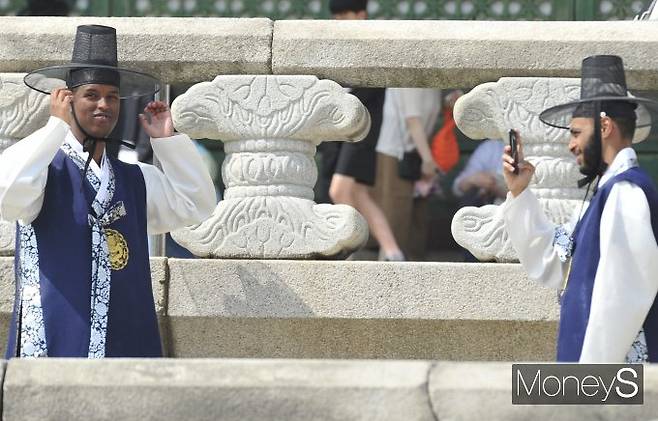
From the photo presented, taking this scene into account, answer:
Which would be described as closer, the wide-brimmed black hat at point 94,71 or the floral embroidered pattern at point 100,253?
the floral embroidered pattern at point 100,253

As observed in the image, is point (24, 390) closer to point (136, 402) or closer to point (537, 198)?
point (136, 402)

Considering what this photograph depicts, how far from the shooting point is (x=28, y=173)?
509 centimetres

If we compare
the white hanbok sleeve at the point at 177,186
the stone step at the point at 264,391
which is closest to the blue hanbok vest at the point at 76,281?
the white hanbok sleeve at the point at 177,186

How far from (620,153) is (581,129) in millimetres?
165

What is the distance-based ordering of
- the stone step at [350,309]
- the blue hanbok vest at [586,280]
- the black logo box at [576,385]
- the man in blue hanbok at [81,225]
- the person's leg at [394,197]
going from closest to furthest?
1. the black logo box at [576,385]
2. the blue hanbok vest at [586,280]
3. the man in blue hanbok at [81,225]
4. the stone step at [350,309]
5. the person's leg at [394,197]

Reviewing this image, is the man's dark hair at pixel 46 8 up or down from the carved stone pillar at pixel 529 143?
up

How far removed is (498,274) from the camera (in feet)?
18.8

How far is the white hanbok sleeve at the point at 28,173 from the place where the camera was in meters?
5.06

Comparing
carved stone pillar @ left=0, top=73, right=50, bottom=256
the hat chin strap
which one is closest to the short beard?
the hat chin strap

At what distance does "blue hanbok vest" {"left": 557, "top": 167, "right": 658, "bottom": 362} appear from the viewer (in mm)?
4918

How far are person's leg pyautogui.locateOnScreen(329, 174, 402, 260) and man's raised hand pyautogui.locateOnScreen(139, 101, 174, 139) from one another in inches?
95.1

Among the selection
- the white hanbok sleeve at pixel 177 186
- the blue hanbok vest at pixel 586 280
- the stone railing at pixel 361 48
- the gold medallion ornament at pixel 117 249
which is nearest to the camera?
the blue hanbok vest at pixel 586 280

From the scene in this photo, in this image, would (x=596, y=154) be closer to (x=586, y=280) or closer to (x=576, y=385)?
(x=586, y=280)

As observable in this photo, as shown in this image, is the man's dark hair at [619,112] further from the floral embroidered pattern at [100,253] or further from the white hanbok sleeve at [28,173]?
the white hanbok sleeve at [28,173]
